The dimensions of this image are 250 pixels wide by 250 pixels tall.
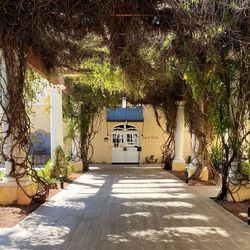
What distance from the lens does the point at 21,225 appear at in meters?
7.20

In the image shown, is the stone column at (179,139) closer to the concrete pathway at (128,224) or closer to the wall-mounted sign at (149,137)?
the wall-mounted sign at (149,137)

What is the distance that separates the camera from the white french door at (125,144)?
2511 centimetres

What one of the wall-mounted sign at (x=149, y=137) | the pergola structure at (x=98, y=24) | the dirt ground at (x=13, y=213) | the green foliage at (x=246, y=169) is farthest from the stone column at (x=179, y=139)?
the dirt ground at (x=13, y=213)

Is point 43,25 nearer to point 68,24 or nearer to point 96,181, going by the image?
point 68,24

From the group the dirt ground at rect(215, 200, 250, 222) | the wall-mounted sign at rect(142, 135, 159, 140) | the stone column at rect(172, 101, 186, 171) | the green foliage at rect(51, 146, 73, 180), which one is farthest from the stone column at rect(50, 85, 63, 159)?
the wall-mounted sign at rect(142, 135, 159, 140)

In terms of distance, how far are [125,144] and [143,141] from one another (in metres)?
1.09

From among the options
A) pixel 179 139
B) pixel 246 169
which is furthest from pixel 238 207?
pixel 179 139

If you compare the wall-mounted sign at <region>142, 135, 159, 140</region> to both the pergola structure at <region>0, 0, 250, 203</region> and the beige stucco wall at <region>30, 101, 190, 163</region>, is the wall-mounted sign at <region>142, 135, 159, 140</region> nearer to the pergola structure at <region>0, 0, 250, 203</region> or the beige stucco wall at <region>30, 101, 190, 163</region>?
the beige stucco wall at <region>30, 101, 190, 163</region>

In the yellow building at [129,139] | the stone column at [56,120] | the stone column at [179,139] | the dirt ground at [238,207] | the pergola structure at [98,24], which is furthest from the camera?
the yellow building at [129,139]

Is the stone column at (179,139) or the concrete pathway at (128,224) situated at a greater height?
the stone column at (179,139)

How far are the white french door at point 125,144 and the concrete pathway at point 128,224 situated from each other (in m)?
13.8

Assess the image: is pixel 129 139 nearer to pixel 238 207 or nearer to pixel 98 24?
pixel 238 207

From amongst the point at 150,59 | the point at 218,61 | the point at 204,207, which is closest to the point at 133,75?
the point at 150,59

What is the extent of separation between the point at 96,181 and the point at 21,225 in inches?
296
